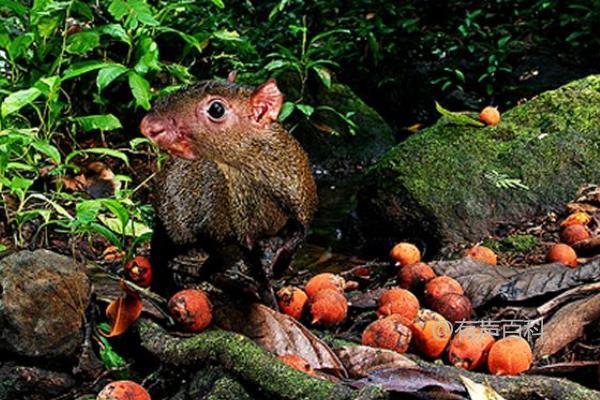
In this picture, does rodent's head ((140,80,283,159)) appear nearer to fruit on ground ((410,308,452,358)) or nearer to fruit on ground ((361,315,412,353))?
fruit on ground ((361,315,412,353))

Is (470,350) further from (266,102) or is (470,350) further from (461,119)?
(461,119)

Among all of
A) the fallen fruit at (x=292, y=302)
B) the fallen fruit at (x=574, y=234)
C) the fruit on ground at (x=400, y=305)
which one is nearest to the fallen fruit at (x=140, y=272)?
the fallen fruit at (x=292, y=302)

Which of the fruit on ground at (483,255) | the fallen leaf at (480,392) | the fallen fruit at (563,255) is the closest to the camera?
the fallen leaf at (480,392)

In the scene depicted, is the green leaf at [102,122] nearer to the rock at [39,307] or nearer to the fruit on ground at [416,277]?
the fruit on ground at [416,277]

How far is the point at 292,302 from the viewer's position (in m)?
3.66

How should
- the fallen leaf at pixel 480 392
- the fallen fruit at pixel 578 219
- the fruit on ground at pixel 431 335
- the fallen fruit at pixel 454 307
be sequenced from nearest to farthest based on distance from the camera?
1. the fallen leaf at pixel 480 392
2. the fruit on ground at pixel 431 335
3. the fallen fruit at pixel 454 307
4. the fallen fruit at pixel 578 219

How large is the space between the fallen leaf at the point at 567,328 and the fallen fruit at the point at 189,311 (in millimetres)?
1262

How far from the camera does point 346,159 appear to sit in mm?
8516

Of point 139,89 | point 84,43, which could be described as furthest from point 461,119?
point 84,43

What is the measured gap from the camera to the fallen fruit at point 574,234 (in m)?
4.47

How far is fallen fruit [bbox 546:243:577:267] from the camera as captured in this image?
4.21m

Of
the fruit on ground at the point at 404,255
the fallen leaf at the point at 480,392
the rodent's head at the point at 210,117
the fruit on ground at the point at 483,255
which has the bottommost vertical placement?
the fruit on ground at the point at 404,255

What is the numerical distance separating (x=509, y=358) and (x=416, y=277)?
39.3 inches

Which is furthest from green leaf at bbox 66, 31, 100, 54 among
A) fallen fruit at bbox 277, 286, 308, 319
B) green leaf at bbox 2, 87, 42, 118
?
fallen fruit at bbox 277, 286, 308, 319
